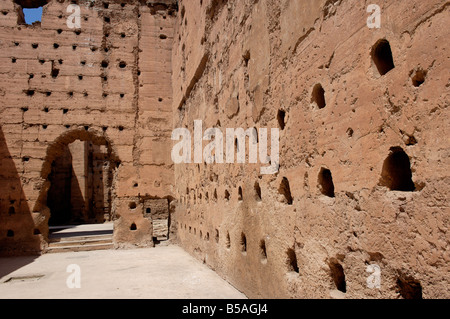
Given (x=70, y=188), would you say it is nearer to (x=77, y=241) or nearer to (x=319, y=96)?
(x=77, y=241)

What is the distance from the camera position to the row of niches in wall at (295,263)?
71.1 inches

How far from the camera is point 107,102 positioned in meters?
10.1

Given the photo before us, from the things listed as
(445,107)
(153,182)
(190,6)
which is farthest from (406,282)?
(153,182)

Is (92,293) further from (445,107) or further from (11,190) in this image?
(11,190)

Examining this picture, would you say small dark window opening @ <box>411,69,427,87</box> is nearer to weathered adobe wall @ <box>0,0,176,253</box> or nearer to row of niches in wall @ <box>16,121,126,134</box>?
weathered adobe wall @ <box>0,0,176,253</box>

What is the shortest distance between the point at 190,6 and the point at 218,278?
5706mm

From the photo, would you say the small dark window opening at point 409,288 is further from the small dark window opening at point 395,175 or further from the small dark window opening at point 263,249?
the small dark window opening at point 263,249

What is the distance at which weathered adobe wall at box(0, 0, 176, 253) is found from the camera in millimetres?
9375

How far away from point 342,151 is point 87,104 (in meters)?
8.92

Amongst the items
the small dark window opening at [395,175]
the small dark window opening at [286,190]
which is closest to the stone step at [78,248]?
the small dark window opening at [286,190]

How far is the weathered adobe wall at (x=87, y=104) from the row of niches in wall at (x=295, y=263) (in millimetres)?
4510

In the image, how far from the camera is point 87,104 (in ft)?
32.7

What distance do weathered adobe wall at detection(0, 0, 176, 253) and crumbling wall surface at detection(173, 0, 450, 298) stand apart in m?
5.76
